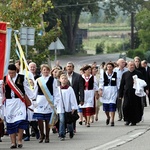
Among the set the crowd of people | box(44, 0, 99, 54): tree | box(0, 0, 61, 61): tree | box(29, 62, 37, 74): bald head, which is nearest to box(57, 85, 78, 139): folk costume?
the crowd of people

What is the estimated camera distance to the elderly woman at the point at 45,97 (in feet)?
56.0

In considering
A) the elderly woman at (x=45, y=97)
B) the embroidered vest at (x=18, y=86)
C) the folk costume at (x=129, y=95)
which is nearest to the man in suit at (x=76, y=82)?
the folk costume at (x=129, y=95)

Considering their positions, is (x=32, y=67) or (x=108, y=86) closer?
(x=32, y=67)

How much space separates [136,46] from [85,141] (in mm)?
71732

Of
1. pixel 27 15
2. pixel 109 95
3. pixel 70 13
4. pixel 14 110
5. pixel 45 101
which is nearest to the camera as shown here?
pixel 14 110

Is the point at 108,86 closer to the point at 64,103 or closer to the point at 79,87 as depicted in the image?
the point at 79,87

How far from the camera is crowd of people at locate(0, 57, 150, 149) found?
15984 millimetres

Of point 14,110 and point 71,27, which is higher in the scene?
point 71,27

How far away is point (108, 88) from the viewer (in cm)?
2205

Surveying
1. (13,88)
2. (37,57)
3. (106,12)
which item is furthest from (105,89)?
(106,12)

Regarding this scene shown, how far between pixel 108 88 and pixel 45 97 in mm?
5191

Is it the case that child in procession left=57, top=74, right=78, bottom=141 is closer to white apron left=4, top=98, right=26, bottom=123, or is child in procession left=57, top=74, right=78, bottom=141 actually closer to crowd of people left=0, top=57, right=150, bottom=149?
crowd of people left=0, top=57, right=150, bottom=149

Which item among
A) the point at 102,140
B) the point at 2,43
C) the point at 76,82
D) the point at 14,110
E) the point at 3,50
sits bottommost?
the point at 102,140

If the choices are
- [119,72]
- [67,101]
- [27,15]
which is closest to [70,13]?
[27,15]
